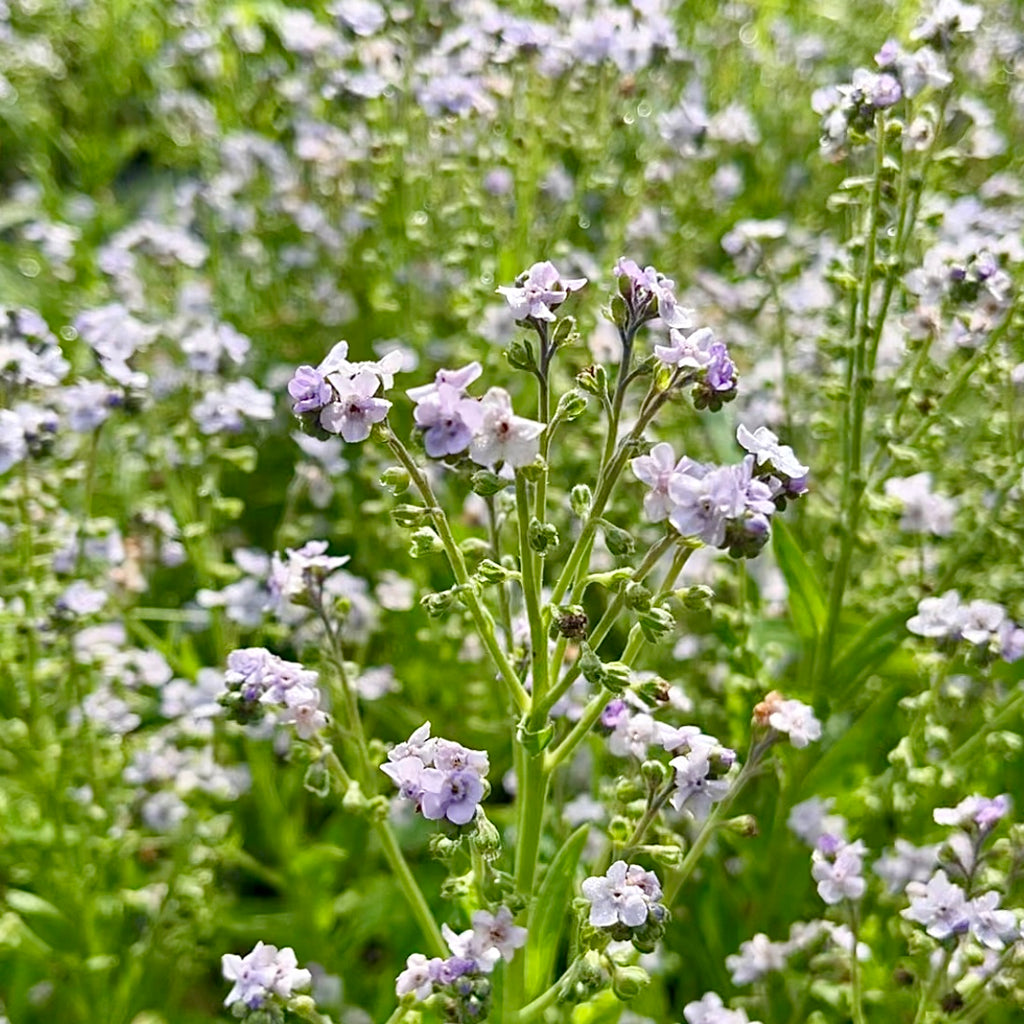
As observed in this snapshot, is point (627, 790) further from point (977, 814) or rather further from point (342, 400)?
point (342, 400)

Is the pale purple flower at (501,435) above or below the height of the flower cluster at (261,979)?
above

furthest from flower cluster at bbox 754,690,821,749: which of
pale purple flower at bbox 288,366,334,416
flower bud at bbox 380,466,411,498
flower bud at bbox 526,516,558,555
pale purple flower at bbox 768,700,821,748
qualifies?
pale purple flower at bbox 288,366,334,416

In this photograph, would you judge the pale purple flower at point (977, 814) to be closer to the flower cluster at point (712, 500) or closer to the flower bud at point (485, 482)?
the flower cluster at point (712, 500)

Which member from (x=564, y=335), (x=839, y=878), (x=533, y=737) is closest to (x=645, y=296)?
(x=564, y=335)

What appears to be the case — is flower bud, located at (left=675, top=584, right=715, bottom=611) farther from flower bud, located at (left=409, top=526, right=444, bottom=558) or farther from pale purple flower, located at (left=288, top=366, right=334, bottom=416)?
pale purple flower, located at (left=288, top=366, right=334, bottom=416)

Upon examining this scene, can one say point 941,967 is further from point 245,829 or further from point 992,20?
point 992,20

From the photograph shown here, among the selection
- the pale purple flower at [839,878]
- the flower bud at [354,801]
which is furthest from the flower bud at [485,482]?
the pale purple flower at [839,878]
